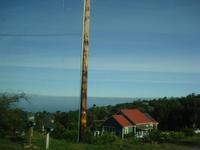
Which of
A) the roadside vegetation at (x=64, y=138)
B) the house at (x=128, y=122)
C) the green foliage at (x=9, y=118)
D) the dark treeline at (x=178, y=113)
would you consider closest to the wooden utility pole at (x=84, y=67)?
the roadside vegetation at (x=64, y=138)

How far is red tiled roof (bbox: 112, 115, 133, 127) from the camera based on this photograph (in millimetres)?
62438

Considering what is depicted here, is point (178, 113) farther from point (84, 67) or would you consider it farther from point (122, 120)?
point (84, 67)

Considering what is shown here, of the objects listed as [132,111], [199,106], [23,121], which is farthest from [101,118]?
[23,121]

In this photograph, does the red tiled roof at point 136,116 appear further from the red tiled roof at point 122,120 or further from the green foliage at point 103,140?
the green foliage at point 103,140

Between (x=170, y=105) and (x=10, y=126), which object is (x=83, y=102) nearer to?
(x=10, y=126)

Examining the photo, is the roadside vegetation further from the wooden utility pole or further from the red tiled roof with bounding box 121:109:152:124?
the red tiled roof with bounding box 121:109:152:124

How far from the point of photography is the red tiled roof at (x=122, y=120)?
205 ft

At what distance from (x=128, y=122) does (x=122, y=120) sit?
1946 mm

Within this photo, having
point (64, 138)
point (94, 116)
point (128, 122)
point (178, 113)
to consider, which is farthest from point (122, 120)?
point (64, 138)

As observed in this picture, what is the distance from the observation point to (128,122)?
214 feet

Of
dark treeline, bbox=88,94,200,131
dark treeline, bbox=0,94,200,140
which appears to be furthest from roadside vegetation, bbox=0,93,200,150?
dark treeline, bbox=88,94,200,131

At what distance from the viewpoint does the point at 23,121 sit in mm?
14758

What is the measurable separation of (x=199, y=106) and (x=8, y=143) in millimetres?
37537

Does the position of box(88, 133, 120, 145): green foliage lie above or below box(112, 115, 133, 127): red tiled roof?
below
